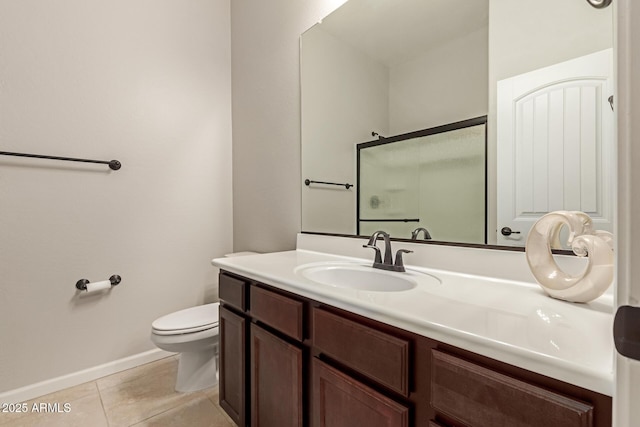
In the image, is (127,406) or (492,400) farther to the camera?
(127,406)

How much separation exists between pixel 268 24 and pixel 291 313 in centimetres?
194

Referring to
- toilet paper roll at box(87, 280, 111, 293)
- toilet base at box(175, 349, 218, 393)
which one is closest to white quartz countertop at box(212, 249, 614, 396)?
toilet base at box(175, 349, 218, 393)

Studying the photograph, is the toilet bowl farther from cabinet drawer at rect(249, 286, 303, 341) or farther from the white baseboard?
cabinet drawer at rect(249, 286, 303, 341)

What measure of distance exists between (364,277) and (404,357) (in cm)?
58

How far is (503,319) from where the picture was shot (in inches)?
25.3

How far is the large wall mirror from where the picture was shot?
34.2 inches

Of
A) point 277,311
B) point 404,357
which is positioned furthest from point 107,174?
point 404,357

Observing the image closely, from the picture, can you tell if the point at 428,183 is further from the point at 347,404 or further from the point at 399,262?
the point at 347,404

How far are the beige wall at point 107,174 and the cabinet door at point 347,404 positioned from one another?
164 cm

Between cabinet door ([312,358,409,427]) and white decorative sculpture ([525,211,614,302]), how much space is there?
502mm

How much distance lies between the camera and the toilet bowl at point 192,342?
1.58 metres

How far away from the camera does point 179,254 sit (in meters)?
2.19

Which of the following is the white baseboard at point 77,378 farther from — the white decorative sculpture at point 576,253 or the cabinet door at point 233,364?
→ the white decorative sculpture at point 576,253

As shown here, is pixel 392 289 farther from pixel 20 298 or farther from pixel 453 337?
pixel 20 298
